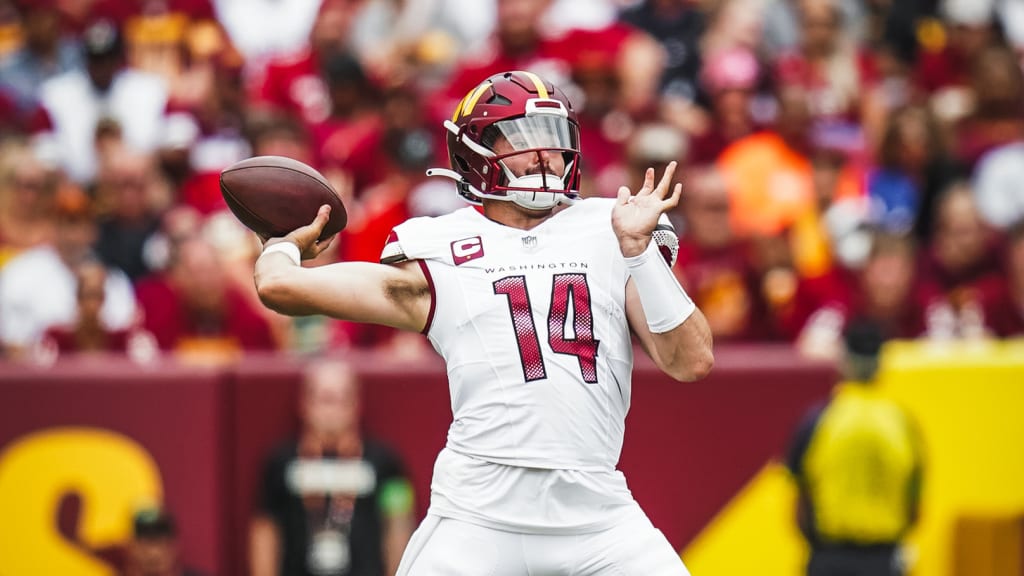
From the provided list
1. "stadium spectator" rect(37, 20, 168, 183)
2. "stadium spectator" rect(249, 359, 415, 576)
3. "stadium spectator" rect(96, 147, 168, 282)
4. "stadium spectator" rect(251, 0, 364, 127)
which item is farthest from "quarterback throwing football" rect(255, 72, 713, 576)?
"stadium spectator" rect(37, 20, 168, 183)

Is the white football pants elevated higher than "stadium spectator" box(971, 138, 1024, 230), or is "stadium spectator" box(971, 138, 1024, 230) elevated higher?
"stadium spectator" box(971, 138, 1024, 230)

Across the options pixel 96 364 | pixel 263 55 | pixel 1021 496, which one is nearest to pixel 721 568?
pixel 1021 496

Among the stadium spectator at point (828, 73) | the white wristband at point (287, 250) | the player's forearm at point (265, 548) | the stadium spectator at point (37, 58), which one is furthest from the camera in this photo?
the stadium spectator at point (37, 58)

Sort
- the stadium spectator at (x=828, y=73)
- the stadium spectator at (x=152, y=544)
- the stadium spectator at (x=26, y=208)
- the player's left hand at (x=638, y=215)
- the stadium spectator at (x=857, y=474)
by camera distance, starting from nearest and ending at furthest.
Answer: the player's left hand at (x=638, y=215) < the stadium spectator at (x=857, y=474) < the stadium spectator at (x=152, y=544) < the stadium spectator at (x=26, y=208) < the stadium spectator at (x=828, y=73)

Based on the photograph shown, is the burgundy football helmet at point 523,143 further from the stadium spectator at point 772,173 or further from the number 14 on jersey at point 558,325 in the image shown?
the stadium spectator at point 772,173

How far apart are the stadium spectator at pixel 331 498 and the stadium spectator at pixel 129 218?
1.86 m

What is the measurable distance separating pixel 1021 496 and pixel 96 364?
4.68 m

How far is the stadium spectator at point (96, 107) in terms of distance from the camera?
32.7ft

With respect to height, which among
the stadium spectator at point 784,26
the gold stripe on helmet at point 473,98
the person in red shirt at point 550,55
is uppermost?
the stadium spectator at point 784,26

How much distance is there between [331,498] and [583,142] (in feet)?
9.14

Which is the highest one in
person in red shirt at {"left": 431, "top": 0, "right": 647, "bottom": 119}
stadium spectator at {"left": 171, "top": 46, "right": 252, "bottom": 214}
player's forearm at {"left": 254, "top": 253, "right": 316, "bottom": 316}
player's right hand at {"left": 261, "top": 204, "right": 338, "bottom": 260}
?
person in red shirt at {"left": 431, "top": 0, "right": 647, "bottom": 119}

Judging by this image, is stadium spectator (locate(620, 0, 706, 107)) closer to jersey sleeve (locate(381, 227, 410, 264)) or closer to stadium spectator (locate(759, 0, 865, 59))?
stadium spectator (locate(759, 0, 865, 59))

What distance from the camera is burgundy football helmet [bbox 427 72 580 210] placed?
4262 mm

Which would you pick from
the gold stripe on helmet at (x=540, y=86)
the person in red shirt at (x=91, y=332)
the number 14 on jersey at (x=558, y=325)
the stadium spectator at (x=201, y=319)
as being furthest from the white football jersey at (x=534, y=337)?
the person in red shirt at (x=91, y=332)
